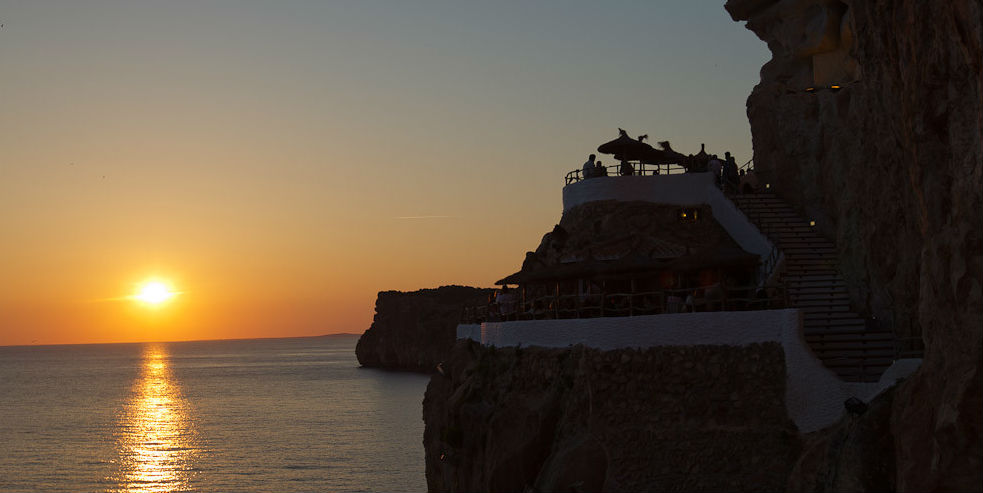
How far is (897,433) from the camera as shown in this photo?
18.5 m

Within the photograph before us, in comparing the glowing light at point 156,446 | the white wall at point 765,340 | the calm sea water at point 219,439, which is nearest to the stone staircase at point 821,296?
the white wall at point 765,340

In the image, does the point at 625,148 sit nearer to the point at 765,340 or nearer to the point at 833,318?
the point at 833,318

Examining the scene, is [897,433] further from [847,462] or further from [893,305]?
[893,305]

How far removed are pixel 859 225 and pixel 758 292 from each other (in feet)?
12.0

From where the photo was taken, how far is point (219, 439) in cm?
8038

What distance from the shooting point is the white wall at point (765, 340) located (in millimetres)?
23031

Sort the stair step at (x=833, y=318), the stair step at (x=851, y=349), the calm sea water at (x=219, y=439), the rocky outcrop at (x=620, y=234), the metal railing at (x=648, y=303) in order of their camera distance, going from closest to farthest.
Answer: the stair step at (x=851, y=349) < the metal railing at (x=648, y=303) < the stair step at (x=833, y=318) < the rocky outcrop at (x=620, y=234) < the calm sea water at (x=219, y=439)

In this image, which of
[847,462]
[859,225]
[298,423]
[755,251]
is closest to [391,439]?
[298,423]

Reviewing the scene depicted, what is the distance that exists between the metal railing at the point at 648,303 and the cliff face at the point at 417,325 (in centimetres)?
12471

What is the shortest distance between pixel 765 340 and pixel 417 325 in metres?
151

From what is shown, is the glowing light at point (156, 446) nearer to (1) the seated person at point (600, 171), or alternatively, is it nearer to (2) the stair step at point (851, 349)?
(1) the seated person at point (600, 171)

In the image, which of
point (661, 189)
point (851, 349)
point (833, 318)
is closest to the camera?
point (851, 349)

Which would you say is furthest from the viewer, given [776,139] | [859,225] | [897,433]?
[776,139]

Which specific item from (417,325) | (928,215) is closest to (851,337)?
(928,215)
